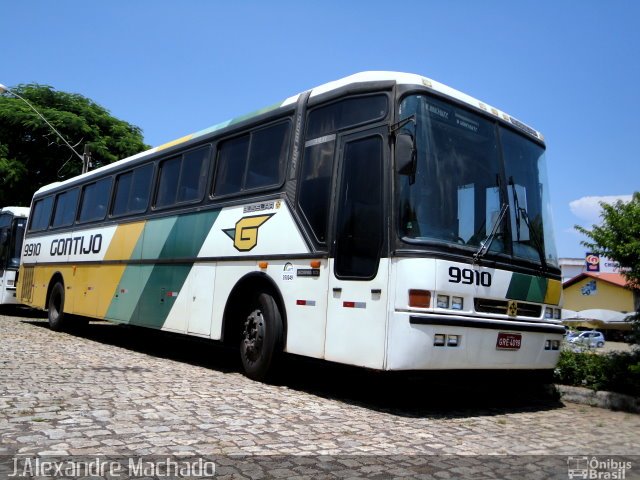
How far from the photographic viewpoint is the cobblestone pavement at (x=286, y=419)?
4207mm

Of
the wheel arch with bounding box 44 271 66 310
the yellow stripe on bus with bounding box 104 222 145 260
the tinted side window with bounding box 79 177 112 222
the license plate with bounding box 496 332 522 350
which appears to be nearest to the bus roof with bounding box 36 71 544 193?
the license plate with bounding box 496 332 522 350

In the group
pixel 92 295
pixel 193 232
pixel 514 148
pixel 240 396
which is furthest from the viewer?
pixel 92 295

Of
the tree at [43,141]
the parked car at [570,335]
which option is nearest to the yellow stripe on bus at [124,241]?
the parked car at [570,335]

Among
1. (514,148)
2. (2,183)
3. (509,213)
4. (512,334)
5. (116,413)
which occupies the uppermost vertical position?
(2,183)

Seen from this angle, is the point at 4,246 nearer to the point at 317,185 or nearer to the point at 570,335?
the point at 317,185

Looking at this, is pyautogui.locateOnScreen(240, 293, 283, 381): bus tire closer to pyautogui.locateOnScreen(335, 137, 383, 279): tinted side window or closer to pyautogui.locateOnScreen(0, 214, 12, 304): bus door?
pyautogui.locateOnScreen(335, 137, 383, 279): tinted side window

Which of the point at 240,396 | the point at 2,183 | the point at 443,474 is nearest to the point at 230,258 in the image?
the point at 240,396

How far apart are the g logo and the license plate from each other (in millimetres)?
3119

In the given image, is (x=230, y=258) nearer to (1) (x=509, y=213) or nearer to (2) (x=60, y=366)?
(2) (x=60, y=366)

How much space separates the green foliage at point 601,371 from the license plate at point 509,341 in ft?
4.87

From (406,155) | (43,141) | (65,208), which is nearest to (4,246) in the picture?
(65,208)

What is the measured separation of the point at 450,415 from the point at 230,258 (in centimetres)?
364

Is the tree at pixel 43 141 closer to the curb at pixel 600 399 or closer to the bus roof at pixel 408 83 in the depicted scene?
the bus roof at pixel 408 83

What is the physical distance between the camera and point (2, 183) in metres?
25.0
